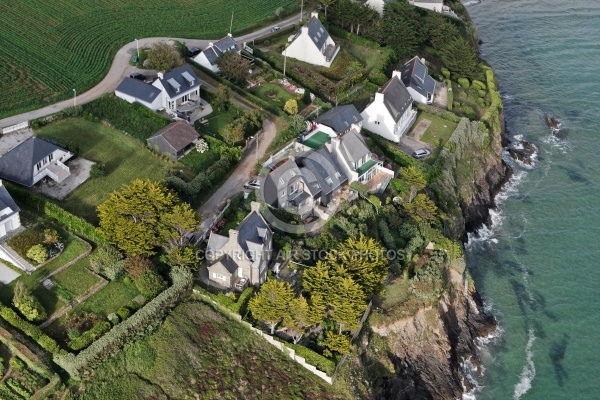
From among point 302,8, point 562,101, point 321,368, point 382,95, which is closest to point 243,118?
point 382,95

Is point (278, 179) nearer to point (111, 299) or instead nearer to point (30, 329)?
point (111, 299)

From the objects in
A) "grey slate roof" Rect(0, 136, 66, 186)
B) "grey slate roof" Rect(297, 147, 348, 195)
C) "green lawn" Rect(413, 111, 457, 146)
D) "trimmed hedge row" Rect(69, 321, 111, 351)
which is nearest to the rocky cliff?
"green lawn" Rect(413, 111, 457, 146)

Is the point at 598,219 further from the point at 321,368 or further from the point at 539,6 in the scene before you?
the point at 539,6

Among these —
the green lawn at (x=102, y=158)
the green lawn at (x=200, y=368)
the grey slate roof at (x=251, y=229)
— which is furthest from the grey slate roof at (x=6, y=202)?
the grey slate roof at (x=251, y=229)

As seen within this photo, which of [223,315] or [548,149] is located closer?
[223,315]

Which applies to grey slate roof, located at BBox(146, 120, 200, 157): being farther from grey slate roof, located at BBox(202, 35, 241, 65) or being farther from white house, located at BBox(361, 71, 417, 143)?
white house, located at BBox(361, 71, 417, 143)

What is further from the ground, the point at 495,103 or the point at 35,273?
the point at 35,273

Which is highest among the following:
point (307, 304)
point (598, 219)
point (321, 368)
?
point (307, 304)
